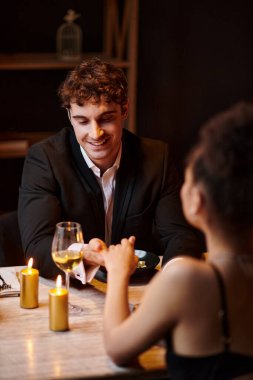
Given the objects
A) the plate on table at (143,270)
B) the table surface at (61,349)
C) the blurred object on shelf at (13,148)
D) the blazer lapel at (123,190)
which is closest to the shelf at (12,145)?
the blurred object on shelf at (13,148)

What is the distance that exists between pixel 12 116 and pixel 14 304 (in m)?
2.64

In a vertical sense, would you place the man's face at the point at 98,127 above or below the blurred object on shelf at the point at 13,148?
above

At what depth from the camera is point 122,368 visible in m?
1.69

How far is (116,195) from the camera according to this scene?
274 centimetres

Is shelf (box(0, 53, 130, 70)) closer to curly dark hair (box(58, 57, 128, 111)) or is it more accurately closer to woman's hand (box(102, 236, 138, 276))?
curly dark hair (box(58, 57, 128, 111))

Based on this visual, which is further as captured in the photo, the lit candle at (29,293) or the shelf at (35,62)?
the shelf at (35,62)

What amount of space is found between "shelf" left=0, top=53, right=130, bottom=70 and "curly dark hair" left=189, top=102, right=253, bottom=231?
292 cm

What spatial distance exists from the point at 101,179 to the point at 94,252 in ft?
2.26

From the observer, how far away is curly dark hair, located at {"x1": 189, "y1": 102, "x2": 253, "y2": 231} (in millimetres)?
1410

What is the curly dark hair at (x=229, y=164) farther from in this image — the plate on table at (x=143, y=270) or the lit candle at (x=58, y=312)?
the plate on table at (x=143, y=270)

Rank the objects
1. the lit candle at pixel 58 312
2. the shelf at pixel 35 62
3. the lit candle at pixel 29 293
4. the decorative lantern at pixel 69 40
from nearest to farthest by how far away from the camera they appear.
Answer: the lit candle at pixel 58 312, the lit candle at pixel 29 293, the shelf at pixel 35 62, the decorative lantern at pixel 69 40

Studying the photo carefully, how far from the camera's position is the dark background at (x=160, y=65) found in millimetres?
4458

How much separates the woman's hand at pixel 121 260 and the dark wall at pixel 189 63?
287 cm

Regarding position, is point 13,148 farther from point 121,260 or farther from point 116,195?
point 121,260
